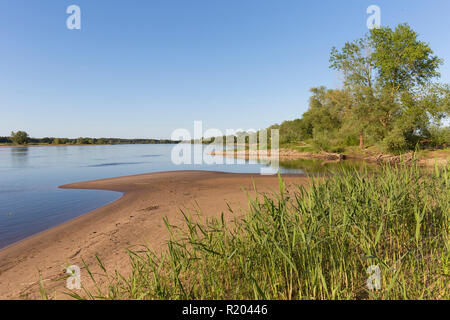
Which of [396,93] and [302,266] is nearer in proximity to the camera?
[302,266]

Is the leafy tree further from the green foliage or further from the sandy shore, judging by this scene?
the sandy shore

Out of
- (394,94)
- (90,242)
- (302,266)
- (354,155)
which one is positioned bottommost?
(90,242)

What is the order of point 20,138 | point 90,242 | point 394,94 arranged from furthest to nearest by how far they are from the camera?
point 20,138
point 394,94
point 90,242

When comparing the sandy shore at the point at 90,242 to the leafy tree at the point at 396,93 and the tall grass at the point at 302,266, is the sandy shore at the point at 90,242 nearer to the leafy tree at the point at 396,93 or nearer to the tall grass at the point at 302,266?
the tall grass at the point at 302,266

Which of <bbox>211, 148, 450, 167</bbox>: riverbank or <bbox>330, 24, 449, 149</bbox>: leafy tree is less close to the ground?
<bbox>330, 24, 449, 149</bbox>: leafy tree

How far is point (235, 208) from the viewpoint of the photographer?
9797 mm

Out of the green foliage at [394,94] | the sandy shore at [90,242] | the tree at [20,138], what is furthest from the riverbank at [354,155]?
the tree at [20,138]

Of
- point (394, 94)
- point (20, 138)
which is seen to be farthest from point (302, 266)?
point (20, 138)

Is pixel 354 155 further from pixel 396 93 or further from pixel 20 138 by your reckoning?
pixel 20 138

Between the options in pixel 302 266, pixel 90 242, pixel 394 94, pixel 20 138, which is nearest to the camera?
pixel 302 266

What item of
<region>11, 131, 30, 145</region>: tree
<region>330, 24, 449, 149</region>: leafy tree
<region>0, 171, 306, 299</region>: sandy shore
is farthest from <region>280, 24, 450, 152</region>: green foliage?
<region>11, 131, 30, 145</region>: tree

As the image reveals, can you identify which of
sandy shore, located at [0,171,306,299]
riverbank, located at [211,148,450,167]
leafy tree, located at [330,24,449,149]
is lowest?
sandy shore, located at [0,171,306,299]
